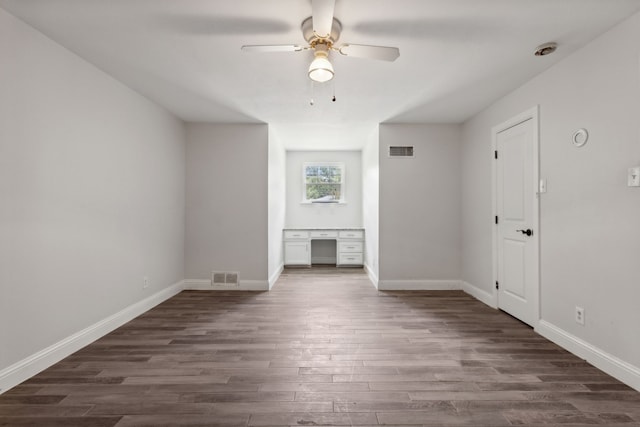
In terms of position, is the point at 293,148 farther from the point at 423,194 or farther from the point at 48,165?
the point at 48,165

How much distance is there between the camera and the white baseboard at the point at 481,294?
3.75m

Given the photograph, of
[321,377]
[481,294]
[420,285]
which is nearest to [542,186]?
[481,294]

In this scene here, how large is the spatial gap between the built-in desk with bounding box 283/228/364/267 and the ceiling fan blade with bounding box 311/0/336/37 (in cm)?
452

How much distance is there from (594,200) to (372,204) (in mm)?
3132

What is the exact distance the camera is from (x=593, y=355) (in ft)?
7.68

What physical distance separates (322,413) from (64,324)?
2.17 m

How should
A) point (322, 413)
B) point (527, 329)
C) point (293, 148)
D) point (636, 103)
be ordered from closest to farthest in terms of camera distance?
1. point (322, 413)
2. point (636, 103)
3. point (527, 329)
4. point (293, 148)

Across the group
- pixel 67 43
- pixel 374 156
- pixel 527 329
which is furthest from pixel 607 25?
pixel 67 43

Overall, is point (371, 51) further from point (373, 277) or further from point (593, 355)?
point (373, 277)

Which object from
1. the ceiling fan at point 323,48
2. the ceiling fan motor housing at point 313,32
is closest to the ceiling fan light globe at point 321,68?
the ceiling fan at point 323,48

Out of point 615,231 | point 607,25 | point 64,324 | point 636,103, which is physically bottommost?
point 64,324

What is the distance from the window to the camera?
6824 millimetres

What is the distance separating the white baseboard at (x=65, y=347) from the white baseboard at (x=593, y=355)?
13.2 feet

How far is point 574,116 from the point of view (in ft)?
8.40
